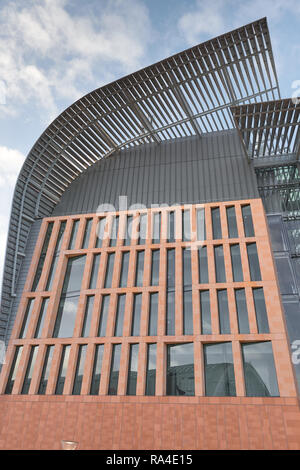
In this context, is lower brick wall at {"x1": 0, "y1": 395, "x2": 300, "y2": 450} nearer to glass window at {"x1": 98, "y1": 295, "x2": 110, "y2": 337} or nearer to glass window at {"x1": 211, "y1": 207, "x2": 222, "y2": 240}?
glass window at {"x1": 98, "y1": 295, "x2": 110, "y2": 337}

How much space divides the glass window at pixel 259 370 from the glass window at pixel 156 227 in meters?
9.52

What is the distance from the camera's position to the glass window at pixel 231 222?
2336 cm

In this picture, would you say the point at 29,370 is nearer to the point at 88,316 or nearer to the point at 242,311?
the point at 88,316

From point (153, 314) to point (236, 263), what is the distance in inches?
251

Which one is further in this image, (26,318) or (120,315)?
(26,318)

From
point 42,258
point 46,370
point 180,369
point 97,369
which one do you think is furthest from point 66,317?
point 180,369

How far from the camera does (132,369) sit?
64.2 feet

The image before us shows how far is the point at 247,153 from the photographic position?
1095 inches

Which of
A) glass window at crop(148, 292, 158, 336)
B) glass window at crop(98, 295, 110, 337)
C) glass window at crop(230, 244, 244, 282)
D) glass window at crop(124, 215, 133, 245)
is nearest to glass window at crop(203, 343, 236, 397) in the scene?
glass window at crop(148, 292, 158, 336)

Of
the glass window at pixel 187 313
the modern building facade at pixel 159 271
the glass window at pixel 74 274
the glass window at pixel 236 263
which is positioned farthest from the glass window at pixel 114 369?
the glass window at pixel 236 263

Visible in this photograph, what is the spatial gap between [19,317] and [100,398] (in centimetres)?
820
